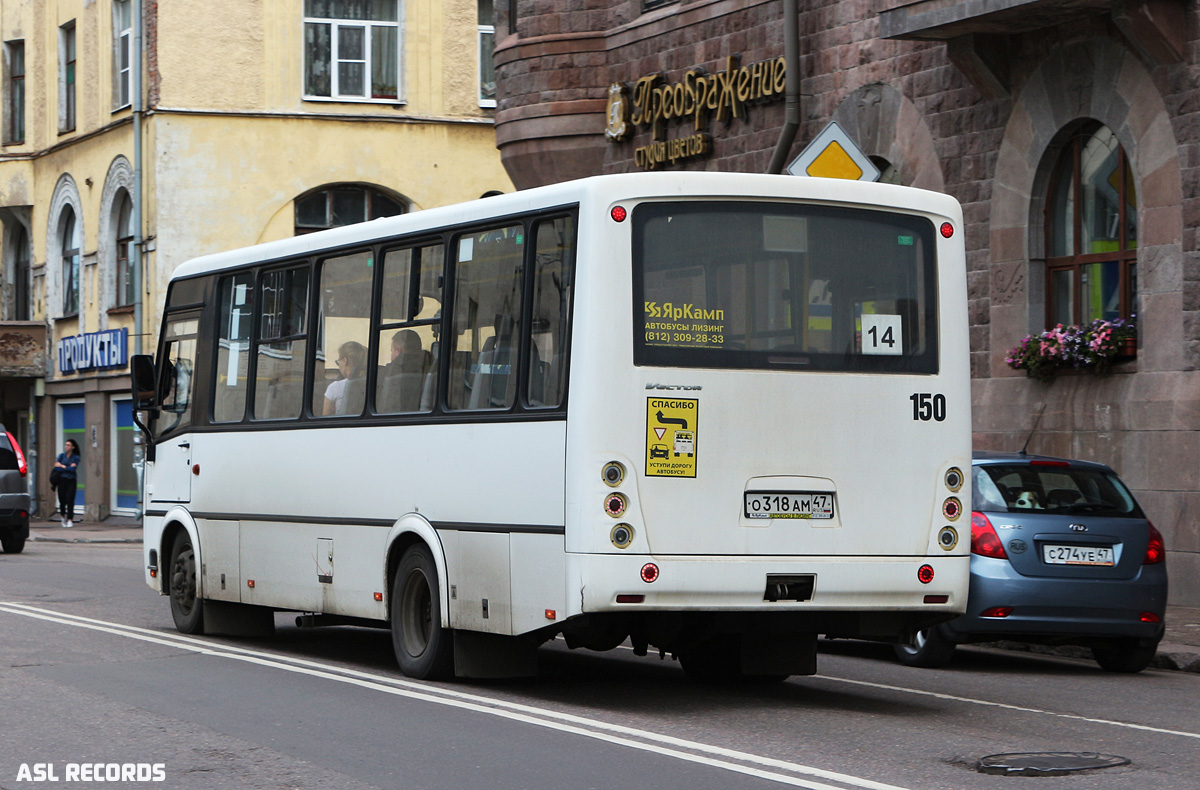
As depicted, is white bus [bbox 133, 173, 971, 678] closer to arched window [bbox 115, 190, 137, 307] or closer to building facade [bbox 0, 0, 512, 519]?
building facade [bbox 0, 0, 512, 519]

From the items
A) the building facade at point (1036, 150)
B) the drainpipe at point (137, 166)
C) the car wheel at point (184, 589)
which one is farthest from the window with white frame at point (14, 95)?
the car wheel at point (184, 589)

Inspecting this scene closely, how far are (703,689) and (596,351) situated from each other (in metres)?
2.59

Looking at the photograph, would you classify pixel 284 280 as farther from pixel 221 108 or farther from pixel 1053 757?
pixel 221 108

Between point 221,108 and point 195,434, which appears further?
point 221,108

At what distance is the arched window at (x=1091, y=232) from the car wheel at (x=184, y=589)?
895cm

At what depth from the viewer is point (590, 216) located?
9.59 meters

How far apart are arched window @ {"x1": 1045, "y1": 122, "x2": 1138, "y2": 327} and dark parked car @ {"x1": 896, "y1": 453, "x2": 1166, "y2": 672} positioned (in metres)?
5.66

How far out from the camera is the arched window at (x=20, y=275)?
4409 cm

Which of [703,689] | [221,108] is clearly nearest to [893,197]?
[703,689]

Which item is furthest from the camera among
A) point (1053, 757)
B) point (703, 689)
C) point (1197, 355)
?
point (1197, 355)

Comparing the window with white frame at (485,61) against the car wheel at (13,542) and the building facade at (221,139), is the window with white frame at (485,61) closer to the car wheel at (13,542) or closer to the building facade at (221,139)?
the building facade at (221,139)

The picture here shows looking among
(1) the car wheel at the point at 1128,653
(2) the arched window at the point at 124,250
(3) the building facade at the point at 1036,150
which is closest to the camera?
(1) the car wheel at the point at 1128,653

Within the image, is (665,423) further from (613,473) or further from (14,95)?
(14,95)

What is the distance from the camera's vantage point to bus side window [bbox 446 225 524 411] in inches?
402
